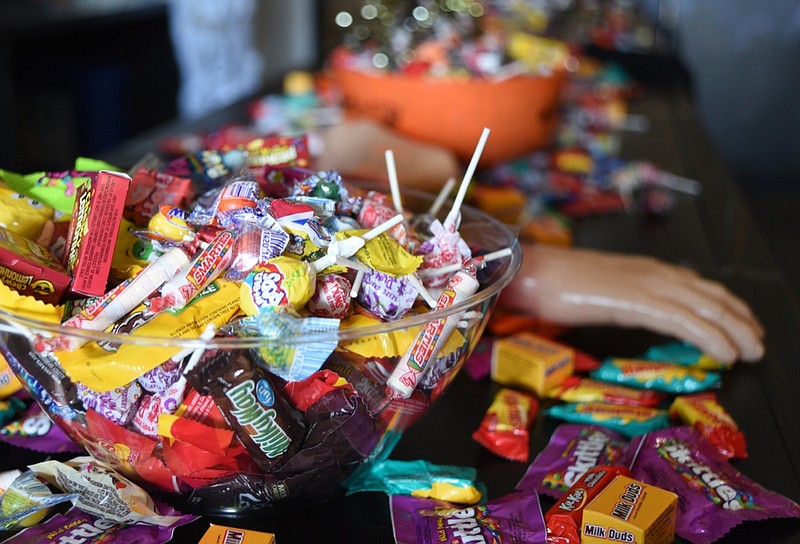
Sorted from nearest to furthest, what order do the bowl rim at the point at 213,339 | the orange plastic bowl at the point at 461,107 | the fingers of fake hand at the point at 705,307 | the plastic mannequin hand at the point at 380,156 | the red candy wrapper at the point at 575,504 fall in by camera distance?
1. the bowl rim at the point at 213,339
2. the red candy wrapper at the point at 575,504
3. the fingers of fake hand at the point at 705,307
4. the plastic mannequin hand at the point at 380,156
5. the orange plastic bowl at the point at 461,107

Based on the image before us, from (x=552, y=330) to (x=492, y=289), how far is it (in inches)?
18.3

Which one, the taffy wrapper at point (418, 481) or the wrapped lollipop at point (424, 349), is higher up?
the wrapped lollipop at point (424, 349)

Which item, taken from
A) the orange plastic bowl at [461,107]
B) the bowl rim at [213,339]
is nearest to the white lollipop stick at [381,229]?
the bowl rim at [213,339]

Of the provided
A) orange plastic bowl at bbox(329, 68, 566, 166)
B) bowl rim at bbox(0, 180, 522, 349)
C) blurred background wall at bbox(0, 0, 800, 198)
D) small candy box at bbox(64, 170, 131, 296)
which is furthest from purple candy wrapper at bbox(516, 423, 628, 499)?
blurred background wall at bbox(0, 0, 800, 198)

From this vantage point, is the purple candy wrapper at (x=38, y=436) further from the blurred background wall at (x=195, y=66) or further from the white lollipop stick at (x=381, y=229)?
the blurred background wall at (x=195, y=66)

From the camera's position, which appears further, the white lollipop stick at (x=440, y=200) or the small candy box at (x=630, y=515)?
the white lollipop stick at (x=440, y=200)

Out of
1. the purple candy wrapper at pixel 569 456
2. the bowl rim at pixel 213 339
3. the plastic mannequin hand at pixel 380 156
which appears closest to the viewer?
the bowl rim at pixel 213 339

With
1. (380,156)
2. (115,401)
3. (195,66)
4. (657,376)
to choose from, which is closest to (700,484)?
(657,376)

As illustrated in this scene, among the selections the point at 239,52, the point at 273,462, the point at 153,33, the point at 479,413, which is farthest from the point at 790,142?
the point at 273,462

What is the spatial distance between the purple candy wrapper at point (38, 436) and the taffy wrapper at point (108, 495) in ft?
0.36

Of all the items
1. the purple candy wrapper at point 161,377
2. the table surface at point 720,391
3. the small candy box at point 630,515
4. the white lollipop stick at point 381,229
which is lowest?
the table surface at point 720,391

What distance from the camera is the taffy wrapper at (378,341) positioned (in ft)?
2.26

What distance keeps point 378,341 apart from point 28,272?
12.5 inches

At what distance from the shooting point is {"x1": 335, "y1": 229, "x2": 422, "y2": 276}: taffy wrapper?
2.48 feet
